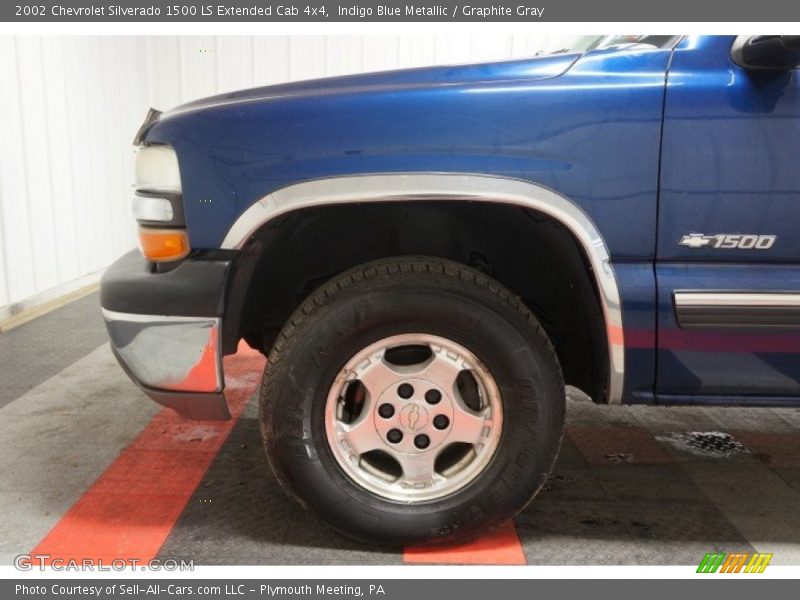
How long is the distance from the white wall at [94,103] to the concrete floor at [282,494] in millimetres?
1768

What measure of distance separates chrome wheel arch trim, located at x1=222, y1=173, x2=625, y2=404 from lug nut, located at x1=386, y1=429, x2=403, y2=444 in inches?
26.5

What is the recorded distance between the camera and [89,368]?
11.9 feet

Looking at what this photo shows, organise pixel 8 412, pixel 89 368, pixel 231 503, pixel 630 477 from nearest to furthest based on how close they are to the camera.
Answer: pixel 231 503 < pixel 630 477 < pixel 8 412 < pixel 89 368

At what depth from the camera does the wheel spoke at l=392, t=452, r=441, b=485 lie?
1931mm

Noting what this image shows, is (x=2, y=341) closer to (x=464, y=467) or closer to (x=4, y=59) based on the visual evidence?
(x=4, y=59)

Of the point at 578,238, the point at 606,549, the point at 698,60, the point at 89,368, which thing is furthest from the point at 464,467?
the point at 89,368

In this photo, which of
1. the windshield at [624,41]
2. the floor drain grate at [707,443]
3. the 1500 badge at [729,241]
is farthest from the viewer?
the floor drain grate at [707,443]

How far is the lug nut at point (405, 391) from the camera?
6.23 feet

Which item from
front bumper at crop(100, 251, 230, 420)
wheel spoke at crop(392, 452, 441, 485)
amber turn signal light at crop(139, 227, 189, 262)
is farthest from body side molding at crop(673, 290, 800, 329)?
amber turn signal light at crop(139, 227, 189, 262)

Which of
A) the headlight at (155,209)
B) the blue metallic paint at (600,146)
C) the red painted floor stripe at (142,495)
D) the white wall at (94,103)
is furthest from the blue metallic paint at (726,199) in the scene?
the white wall at (94,103)

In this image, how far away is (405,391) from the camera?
1.90 meters

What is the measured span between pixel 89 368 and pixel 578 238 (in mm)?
2932

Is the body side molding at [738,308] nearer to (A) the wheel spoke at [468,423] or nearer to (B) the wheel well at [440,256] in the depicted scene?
(B) the wheel well at [440,256]

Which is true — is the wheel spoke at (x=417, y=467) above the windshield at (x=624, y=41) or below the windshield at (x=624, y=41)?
below
